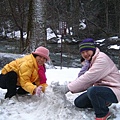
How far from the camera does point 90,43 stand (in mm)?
2984

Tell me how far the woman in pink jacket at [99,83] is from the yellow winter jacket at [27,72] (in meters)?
0.60

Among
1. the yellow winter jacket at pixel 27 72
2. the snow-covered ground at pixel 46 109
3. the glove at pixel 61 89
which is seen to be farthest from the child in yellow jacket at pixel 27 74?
the glove at pixel 61 89

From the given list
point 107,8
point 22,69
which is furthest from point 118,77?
point 107,8

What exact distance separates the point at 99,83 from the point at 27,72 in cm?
98

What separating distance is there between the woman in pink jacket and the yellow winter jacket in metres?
0.60

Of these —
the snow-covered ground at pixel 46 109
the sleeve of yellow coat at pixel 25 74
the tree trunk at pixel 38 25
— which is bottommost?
the snow-covered ground at pixel 46 109

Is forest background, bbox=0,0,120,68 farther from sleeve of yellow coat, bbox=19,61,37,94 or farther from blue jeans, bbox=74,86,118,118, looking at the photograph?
blue jeans, bbox=74,86,118,118

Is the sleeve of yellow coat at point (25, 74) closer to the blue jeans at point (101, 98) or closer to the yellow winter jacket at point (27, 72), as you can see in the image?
the yellow winter jacket at point (27, 72)

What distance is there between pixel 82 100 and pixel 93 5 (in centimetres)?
2541

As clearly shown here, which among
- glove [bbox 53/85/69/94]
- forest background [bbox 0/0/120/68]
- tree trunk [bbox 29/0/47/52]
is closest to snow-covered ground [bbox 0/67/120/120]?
glove [bbox 53/85/69/94]

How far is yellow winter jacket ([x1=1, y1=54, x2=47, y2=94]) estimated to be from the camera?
11.1 feet

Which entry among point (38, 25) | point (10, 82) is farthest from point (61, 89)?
point (38, 25)

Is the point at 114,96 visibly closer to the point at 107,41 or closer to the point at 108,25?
the point at 107,41

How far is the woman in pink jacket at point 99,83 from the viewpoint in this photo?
2.79 metres
